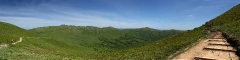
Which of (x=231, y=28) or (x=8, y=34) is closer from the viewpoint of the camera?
(x=231, y=28)

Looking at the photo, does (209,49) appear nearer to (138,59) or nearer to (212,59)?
(212,59)

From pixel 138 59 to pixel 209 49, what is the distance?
9.39 metres

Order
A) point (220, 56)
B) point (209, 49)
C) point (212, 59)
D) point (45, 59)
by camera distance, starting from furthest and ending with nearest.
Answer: point (45, 59) < point (209, 49) < point (220, 56) < point (212, 59)

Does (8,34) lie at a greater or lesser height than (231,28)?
lesser

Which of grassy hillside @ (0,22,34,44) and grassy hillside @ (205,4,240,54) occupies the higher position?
grassy hillside @ (205,4,240,54)

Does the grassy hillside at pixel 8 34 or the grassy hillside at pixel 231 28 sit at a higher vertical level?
the grassy hillside at pixel 231 28

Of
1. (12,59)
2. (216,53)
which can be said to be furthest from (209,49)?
(12,59)

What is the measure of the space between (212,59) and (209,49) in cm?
679

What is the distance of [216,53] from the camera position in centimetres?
2469

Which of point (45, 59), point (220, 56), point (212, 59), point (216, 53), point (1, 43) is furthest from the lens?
point (1, 43)

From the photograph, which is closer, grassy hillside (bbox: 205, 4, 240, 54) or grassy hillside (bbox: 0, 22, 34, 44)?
grassy hillside (bbox: 205, 4, 240, 54)

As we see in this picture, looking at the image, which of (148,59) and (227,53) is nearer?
(227,53)

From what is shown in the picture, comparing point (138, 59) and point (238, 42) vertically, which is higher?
point (238, 42)

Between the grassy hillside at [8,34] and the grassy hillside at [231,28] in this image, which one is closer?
the grassy hillside at [231,28]
